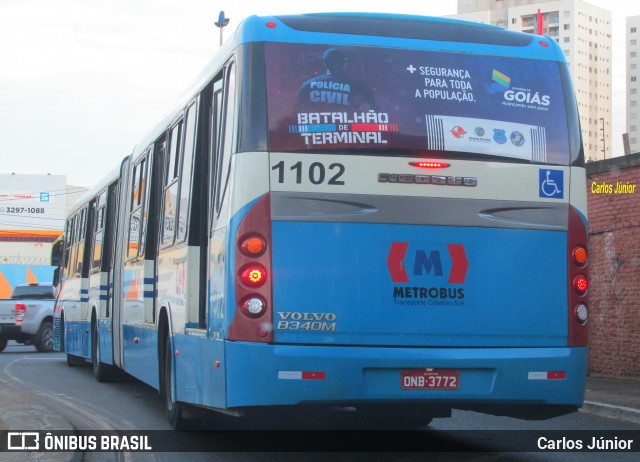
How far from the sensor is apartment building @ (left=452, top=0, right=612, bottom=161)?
17362 cm

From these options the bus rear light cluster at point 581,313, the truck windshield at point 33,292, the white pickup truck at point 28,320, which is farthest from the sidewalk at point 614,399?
the truck windshield at point 33,292

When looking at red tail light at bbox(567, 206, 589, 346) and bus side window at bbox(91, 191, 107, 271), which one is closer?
red tail light at bbox(567, 206, 589, 346)

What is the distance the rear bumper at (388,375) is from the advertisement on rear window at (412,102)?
55.1 inches

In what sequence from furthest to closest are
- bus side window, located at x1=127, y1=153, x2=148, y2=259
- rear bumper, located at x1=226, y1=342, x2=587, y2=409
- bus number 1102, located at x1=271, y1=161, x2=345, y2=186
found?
1. bus side window, located at x1=127, y1=153, x2=148, y2=259
2. bus number 1102, located at x1=271, y1=161, x2=345, y2=186
3. rear bumper, located at x1=226, y1=342, x2=587, y2=409

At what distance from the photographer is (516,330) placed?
24.4ft

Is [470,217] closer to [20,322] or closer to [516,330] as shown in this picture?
[516,330]

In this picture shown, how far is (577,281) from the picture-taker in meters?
7.68

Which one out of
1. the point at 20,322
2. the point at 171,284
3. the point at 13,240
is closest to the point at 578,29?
the point at 13,240

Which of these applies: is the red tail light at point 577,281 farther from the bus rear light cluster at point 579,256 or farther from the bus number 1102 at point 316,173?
the bus number 1102 at point 316,173

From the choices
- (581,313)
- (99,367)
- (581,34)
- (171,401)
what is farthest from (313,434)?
(581,34)

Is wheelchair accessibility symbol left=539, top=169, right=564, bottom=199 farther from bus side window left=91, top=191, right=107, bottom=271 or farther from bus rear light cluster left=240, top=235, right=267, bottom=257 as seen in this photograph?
bus side window left=91, top=191, right=107, bottom=271

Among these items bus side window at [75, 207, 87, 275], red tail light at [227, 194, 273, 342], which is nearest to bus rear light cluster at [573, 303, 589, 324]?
red tail light at [227, 194, 273, 342]

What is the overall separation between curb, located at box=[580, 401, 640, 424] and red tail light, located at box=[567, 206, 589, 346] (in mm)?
4271

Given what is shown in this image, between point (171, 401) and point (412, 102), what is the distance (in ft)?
13.1
